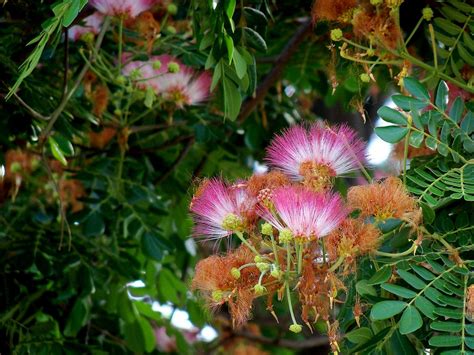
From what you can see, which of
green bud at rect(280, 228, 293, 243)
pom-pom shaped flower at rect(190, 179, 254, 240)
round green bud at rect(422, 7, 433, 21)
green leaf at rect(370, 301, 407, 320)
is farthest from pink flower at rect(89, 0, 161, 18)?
green leaf at rect(370, 301, 407, 320)

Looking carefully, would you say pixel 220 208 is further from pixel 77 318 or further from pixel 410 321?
pixel 77 318

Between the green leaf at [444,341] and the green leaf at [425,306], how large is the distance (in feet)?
0.12

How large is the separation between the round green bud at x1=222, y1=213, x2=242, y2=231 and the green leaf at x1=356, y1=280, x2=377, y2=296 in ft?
0.78

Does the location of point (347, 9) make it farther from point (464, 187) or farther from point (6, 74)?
point (6, 74)

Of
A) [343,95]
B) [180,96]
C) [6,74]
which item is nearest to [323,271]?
[6,74]

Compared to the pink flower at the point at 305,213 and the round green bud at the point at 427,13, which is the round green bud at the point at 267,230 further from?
the round green bud at the point at 427,13

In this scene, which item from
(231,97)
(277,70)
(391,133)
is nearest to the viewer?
(391,133)

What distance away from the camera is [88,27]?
287 centimetres

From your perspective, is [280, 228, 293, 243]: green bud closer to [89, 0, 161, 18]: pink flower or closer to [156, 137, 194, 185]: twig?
[89, 0, 161, 18]: pink flower

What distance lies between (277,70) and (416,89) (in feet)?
4.25

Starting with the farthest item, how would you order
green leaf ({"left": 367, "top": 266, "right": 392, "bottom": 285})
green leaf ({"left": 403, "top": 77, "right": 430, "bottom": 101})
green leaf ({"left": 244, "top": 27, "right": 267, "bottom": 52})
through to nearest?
green leaf ({"left": 244, "top": 27, "right": 267, "bottom": 52})
green leaf ({"left": 403, "top": 77, "right": 430, "bottom": 101})
green leaf ({"left": 367, "top": 266, "right": 392, "bottom": 285})

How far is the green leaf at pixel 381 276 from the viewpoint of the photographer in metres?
1.87

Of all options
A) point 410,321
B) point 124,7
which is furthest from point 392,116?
point 124,7

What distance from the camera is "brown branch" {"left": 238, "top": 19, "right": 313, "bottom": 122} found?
3.28 m
